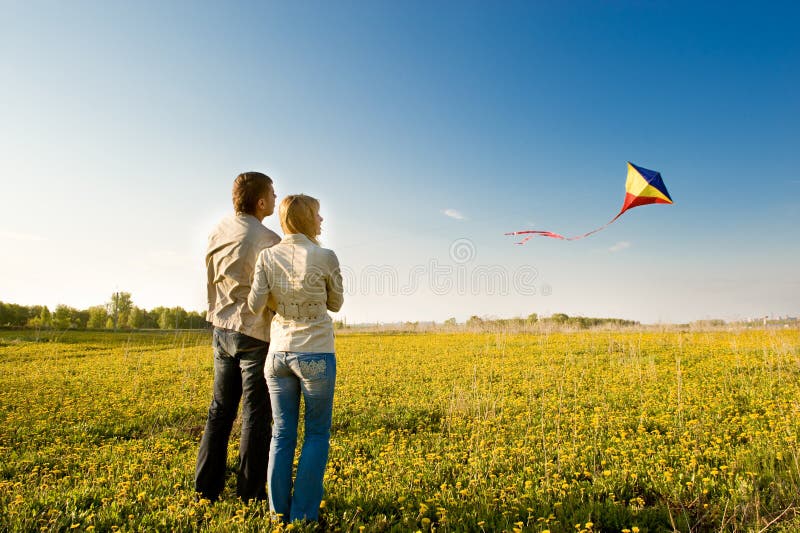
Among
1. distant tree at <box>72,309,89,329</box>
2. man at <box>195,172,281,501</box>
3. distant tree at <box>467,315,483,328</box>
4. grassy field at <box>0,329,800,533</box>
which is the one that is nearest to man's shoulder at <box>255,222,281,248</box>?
man at <box>195,172,281,501</box>

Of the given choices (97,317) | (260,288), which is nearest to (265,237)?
(260,288)

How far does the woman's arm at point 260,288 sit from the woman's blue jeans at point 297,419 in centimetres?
38

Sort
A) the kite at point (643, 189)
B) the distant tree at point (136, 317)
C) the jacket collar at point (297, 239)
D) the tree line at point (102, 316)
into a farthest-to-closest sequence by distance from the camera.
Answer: the distant tree at point (136, 317), the tree line at point (102, 316), the kite at point (643, 189), the jacket collar at point (297, 239)

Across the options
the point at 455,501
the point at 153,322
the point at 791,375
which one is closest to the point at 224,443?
the point at 455,501

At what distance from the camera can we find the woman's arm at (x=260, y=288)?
11.0ft

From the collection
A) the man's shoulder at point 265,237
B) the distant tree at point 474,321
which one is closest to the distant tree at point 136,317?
the distant tree at point 474,321

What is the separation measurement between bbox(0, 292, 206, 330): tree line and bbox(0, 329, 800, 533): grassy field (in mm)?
50934

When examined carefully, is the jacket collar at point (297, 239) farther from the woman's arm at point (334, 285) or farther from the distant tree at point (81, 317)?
the distant tree at point (81, 317)

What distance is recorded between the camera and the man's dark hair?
149 inches

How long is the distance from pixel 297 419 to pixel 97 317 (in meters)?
92.6

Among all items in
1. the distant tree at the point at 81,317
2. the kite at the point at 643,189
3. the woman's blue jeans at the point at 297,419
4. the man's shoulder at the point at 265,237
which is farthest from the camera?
the distant tree at the point at 81,317

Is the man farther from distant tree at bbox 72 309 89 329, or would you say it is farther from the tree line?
distant tree at bbox 72 309 89 329

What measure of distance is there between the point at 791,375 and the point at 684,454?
26.7ft

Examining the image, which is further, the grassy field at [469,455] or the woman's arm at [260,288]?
the grassy field at [469,455]
